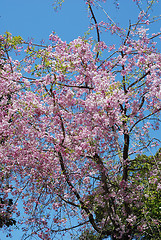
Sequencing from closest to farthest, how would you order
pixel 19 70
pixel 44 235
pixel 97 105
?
1. pixel 97 105
2. pixel 44 235
3. pixel 19 70

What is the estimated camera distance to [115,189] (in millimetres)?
6074

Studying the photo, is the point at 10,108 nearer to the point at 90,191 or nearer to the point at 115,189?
the point at 90,191

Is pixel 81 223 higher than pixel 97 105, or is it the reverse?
pixel 97 105

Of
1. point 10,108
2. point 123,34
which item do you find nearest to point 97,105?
point 10,108

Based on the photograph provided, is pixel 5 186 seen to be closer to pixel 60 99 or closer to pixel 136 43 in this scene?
pixel 60 99

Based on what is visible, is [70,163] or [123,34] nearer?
[70,163]

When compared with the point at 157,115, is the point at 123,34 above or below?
above

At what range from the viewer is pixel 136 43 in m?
6.48

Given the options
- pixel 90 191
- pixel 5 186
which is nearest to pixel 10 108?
pixel 5 186

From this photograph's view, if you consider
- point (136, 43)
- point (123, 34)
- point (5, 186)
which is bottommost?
point (5, 186)

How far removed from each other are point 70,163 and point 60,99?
5.15 ft

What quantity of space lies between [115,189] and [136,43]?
361 centimetres

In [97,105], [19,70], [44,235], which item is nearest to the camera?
[97,105]

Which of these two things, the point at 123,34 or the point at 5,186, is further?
the point at 123,34
